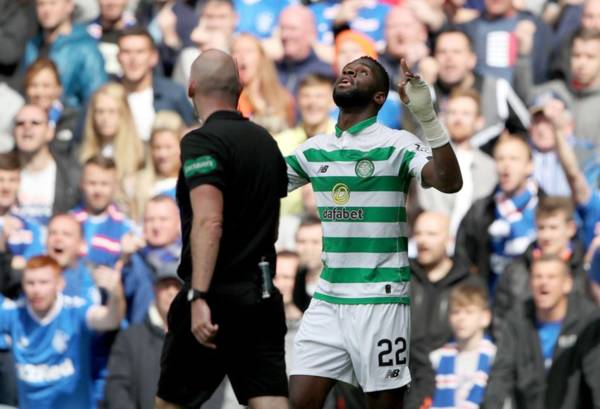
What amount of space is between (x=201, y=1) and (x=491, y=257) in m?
4.41

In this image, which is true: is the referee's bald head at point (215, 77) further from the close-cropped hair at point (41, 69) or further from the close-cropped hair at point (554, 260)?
the close-cropped hair at point (41, 69)

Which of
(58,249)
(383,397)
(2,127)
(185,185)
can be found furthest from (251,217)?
(2,127)

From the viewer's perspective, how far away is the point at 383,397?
848 centimetres

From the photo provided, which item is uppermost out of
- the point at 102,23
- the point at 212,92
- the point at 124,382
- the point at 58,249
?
the point at 102,23

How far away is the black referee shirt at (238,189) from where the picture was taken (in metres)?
7.84

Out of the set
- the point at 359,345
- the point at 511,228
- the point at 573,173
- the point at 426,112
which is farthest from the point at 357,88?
the point at 573,173

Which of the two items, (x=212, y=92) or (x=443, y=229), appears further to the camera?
(x=443, y=229)

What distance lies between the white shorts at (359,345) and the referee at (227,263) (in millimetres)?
413

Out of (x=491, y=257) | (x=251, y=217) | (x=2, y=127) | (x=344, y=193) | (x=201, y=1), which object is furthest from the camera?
(x=201, y=1)

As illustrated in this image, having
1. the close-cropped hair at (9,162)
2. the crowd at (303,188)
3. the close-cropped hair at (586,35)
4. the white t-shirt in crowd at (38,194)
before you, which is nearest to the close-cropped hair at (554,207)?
the crowd at (303,188)

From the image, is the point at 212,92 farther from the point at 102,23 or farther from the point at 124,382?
the point at 102,23

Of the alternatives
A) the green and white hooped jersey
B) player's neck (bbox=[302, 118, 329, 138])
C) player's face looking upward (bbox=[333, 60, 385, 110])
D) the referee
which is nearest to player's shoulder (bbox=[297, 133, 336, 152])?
the green and white hooped jersey

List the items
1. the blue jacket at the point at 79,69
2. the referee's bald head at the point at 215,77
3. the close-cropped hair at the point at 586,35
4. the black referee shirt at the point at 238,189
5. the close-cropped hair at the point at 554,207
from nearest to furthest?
1. the black referee shirt at the point at 238,189
2. the referee's bald head at the point at 215,77
3. the close-cropped hair at the point at 554,207
4. the close-cropped hair at the point at 586,35
5. the blue jacket at the point at 79,69

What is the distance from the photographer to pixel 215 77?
799cm
